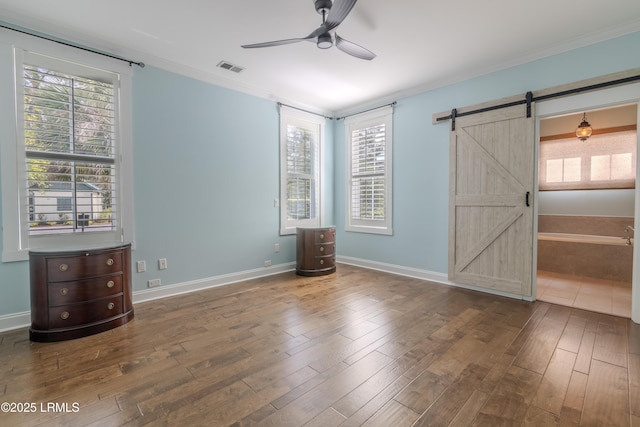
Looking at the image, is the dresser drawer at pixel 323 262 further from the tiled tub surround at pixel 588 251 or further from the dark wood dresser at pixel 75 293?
the tiled tub surround at pixel 588 251

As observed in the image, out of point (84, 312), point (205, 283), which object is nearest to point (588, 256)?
point (205, 283)

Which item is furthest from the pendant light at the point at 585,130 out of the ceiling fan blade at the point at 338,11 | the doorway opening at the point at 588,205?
the ceiling fan blade at the point at 338,11

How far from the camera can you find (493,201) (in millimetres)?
3463

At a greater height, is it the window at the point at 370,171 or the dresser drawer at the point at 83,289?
the window at the point at 370,171

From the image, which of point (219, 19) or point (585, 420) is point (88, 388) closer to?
point (585, 420)

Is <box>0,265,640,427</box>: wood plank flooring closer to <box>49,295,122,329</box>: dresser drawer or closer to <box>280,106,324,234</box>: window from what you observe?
<box>49,295,122,329</box>: dresser drawer

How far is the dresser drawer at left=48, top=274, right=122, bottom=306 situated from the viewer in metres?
2.35

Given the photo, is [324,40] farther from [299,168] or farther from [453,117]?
[299,168]

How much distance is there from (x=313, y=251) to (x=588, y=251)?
4.09 meters

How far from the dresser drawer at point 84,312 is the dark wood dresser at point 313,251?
2384mm

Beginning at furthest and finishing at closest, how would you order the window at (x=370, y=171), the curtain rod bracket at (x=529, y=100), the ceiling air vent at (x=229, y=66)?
the window at (x=370, y=171)
the ceiling air vent at (x=229, y=66)
the curtain rod bracket at (x=529, y=100)

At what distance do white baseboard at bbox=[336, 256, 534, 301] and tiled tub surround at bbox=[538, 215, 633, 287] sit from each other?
1.88 metres

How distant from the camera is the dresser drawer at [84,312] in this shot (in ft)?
7.69

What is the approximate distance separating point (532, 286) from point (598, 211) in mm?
2668
